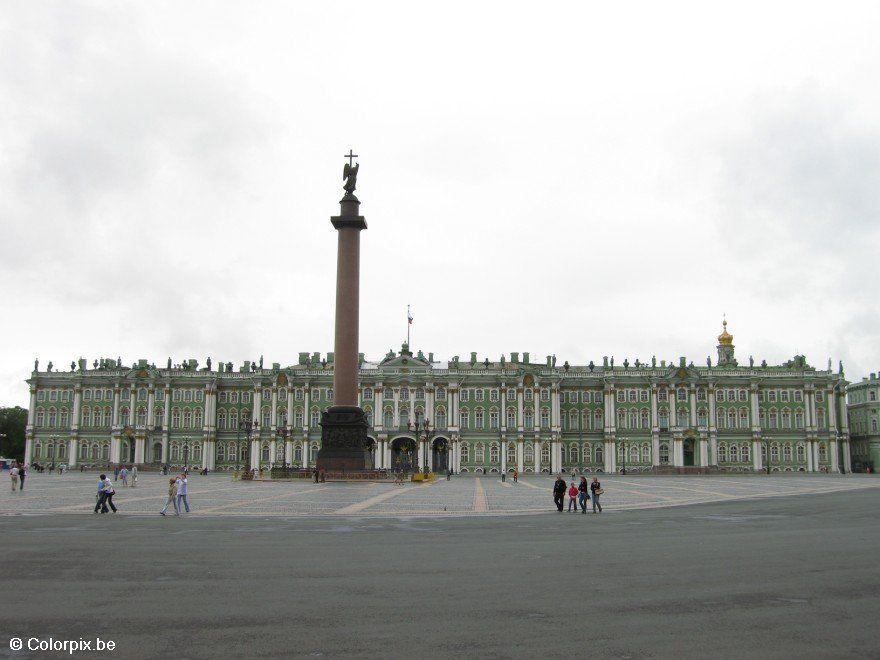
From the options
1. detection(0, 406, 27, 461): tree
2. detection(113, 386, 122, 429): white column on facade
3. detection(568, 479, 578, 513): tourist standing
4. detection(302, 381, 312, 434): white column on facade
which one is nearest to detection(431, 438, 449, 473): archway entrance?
detection(302, 381, 312, 434): white column on facade

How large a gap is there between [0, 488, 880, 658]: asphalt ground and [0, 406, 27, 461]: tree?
→ 11431 cm

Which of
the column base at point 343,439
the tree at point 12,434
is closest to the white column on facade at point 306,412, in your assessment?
the tree at point 12,434

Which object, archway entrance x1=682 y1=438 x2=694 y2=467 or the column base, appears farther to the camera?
archway entrance x1=682 y1=438 x2=694 y2=467

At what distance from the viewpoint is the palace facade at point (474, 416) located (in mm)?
105562

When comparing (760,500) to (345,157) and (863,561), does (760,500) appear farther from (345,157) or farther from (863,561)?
(345,157)

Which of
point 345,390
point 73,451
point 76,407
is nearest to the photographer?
point 345,390

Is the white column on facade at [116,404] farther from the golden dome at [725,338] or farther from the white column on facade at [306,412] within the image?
the golden dome at [725,338]

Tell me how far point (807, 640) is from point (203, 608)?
7.86 meters

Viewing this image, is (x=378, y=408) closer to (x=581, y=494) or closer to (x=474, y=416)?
(x=474, y=416)

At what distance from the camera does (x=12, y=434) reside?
405ft

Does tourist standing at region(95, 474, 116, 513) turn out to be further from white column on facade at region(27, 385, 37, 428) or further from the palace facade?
white column on facade at region(27, 385, 37, 428)

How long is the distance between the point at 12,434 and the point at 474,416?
71.0 meters

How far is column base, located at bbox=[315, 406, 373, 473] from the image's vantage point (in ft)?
188

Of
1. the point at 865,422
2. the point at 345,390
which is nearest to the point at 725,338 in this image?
the point at 865,422
